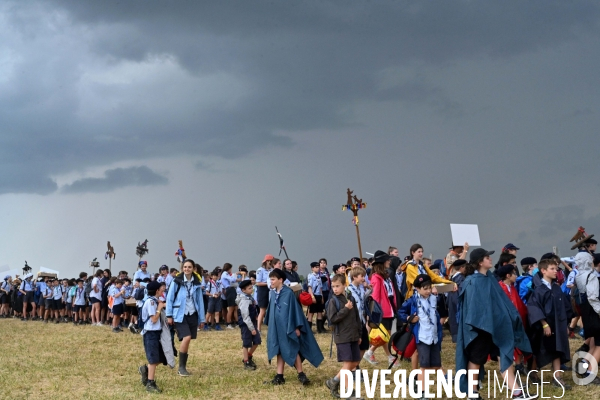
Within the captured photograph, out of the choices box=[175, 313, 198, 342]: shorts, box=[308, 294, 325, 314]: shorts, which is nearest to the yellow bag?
box=[175, 313, 198, 342]: shorts

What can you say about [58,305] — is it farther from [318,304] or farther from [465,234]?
[465,234]

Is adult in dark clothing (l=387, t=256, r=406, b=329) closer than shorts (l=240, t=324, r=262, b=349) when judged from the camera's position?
No

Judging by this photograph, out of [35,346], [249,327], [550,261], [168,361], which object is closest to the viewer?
[550,261]

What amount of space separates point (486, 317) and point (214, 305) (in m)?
13.7

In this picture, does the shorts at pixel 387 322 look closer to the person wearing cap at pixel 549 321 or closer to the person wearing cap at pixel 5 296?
the person wearing cap at pixel 549 321

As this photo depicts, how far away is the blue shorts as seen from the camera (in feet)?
33.0

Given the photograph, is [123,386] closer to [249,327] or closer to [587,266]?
[249,327]

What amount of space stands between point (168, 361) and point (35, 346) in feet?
29.6

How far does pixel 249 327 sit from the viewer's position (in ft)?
36.7

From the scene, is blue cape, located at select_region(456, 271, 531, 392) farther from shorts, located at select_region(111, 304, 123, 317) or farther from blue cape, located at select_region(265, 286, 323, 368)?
shorts, located at select_region(111, 304, 123, 317)

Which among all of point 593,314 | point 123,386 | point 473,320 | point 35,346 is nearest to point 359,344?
point 473,320

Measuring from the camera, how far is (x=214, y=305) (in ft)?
66.5

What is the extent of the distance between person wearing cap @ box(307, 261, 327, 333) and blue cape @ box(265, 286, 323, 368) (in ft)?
25.6

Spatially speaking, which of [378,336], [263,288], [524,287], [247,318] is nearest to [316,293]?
[263,288]
